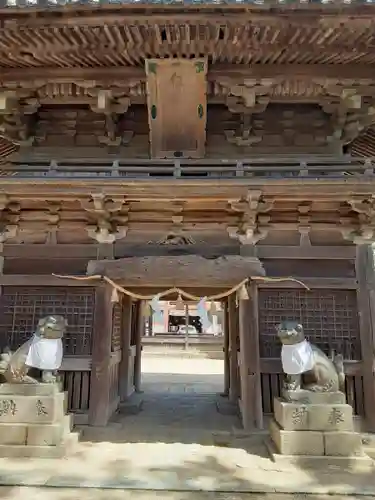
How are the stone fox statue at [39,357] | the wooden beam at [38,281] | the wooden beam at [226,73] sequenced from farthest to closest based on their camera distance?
the wooden beam at [226,73], the wooden beam at [38,281], the stone fox statue at [39,357]

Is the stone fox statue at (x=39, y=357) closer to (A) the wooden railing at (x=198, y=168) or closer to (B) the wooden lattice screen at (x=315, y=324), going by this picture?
(A) the wooden railing at (x=198, y=168)

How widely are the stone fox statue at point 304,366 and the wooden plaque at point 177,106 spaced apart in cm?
390

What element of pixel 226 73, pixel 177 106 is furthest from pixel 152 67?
pixel 226 73

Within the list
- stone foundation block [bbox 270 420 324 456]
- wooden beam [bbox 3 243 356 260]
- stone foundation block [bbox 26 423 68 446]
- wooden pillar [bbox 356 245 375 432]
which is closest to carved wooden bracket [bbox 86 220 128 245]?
wooden beam [bbox 3 243 356 260]

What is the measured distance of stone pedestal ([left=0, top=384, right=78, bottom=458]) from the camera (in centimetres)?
532

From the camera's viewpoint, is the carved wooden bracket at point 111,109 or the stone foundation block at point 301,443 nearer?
the stone foundation block at point 301,443

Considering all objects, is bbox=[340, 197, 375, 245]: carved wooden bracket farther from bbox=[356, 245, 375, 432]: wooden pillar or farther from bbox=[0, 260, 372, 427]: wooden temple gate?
bbox=[0, 260, 372, 427]: wooden temple gate

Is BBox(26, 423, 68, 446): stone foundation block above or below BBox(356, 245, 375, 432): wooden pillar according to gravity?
below

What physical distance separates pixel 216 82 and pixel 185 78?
60 cm

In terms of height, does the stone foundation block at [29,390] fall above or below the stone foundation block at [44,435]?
above

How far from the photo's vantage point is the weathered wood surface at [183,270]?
648cm

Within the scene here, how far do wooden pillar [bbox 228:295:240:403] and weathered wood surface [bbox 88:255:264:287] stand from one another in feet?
5.93

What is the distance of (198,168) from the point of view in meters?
6.58

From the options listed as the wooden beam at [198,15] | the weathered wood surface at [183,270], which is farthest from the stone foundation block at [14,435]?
the wooden beam at [198,15]
